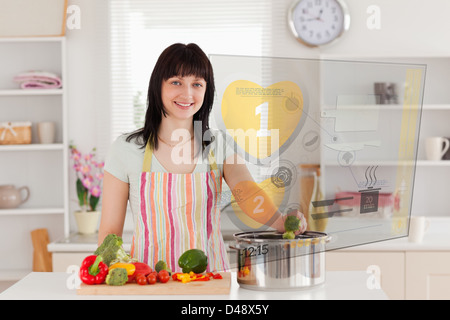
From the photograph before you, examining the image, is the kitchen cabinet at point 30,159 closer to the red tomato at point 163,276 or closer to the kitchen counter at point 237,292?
the kitchen counter at point 237,292

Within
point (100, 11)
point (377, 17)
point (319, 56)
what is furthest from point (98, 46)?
point (377, 17)

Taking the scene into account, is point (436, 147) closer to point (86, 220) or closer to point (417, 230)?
point (417, 230)

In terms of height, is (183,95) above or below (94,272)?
above

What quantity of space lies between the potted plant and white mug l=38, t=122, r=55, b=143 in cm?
13

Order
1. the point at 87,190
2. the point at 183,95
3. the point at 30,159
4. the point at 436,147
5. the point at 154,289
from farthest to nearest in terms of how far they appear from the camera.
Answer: the point at 30,159 → the point at 87,190 → the point at 436,147 → the point at 183,95 → the point at 154,289

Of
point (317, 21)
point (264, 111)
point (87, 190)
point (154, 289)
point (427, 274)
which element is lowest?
point (427, 274)

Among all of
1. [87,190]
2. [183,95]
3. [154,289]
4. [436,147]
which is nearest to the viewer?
[154,289]

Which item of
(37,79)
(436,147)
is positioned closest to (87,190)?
(37,79)

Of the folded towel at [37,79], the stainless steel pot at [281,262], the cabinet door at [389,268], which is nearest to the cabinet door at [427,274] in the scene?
the cabinet door at [389,268]

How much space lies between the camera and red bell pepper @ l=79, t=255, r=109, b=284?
129 centimetres

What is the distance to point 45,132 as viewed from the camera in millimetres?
2902

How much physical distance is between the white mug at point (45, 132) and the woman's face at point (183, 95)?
1521 millimetres

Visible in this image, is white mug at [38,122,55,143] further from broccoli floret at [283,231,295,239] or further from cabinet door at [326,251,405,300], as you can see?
broccoli floret at [283,231,295,239]

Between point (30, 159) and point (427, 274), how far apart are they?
205 cm
